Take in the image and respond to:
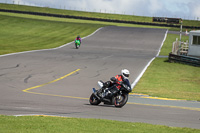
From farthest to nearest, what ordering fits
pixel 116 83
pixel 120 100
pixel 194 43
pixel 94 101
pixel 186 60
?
pixel 194 43
pixel 186 60
pixel 94 101
pixel 116 83
pixel 120 100

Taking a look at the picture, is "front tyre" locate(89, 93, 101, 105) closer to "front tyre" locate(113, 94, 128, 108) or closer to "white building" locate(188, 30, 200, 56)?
"front tyre" locate(113, 94, 128, 108)

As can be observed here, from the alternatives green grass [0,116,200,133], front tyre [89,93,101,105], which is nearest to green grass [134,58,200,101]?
front tyre [89,93,101,105]

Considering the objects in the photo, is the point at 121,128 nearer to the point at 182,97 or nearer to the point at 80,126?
the point at 80,126

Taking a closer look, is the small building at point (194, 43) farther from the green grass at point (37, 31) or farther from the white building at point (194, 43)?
the green grass at point (37, 31)

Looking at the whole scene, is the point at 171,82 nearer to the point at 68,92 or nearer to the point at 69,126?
the point at 68,92

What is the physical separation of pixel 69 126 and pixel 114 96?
4980mm

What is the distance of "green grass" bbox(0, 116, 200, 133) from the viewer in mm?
8930

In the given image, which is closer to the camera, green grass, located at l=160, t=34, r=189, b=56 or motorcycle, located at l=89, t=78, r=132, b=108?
motorcycle, located at l=89, t=78, r=132, b=108

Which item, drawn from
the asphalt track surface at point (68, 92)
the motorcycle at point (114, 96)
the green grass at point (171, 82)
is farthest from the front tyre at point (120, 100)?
the green grass at point (171, 82)

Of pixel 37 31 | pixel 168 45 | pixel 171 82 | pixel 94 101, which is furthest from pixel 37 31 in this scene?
pixel 94 101

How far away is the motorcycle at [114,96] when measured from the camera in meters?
14.0

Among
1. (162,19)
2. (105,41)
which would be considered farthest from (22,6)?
(105,41)

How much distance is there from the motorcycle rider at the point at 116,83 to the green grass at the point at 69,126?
3.59 metres

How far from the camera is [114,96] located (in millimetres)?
14344
